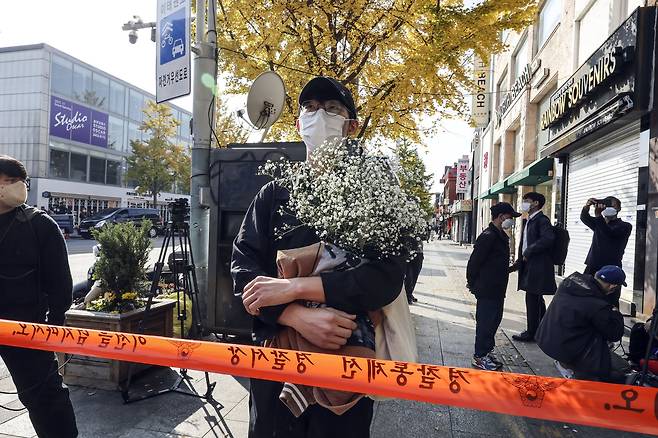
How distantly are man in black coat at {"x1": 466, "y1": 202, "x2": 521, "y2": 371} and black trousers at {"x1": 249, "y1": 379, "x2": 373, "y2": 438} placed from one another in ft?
11.2

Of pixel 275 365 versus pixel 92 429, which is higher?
pixel 275 365

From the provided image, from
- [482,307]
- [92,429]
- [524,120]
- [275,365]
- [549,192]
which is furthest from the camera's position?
[524,120]

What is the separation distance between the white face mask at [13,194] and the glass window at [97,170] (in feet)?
129

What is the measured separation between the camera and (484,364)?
183 inches

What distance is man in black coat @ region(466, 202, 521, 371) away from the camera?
15.5 feet

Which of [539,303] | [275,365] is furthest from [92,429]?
[539,303]

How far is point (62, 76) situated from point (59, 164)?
6.86 meters

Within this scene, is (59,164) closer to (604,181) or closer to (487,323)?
(604,181)

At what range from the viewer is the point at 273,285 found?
1516 millimetres

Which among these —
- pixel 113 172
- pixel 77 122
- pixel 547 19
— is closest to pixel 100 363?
pixel 547 19

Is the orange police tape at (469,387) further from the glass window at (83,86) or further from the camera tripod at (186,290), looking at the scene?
the glass window at (83,86)

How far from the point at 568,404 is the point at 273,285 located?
1074 mm

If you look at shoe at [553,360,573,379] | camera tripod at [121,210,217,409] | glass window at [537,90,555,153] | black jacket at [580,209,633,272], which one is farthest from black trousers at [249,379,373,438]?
glass window at [537,90,555,153]

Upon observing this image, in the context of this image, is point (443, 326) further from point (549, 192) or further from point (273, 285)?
point (549, 192)
